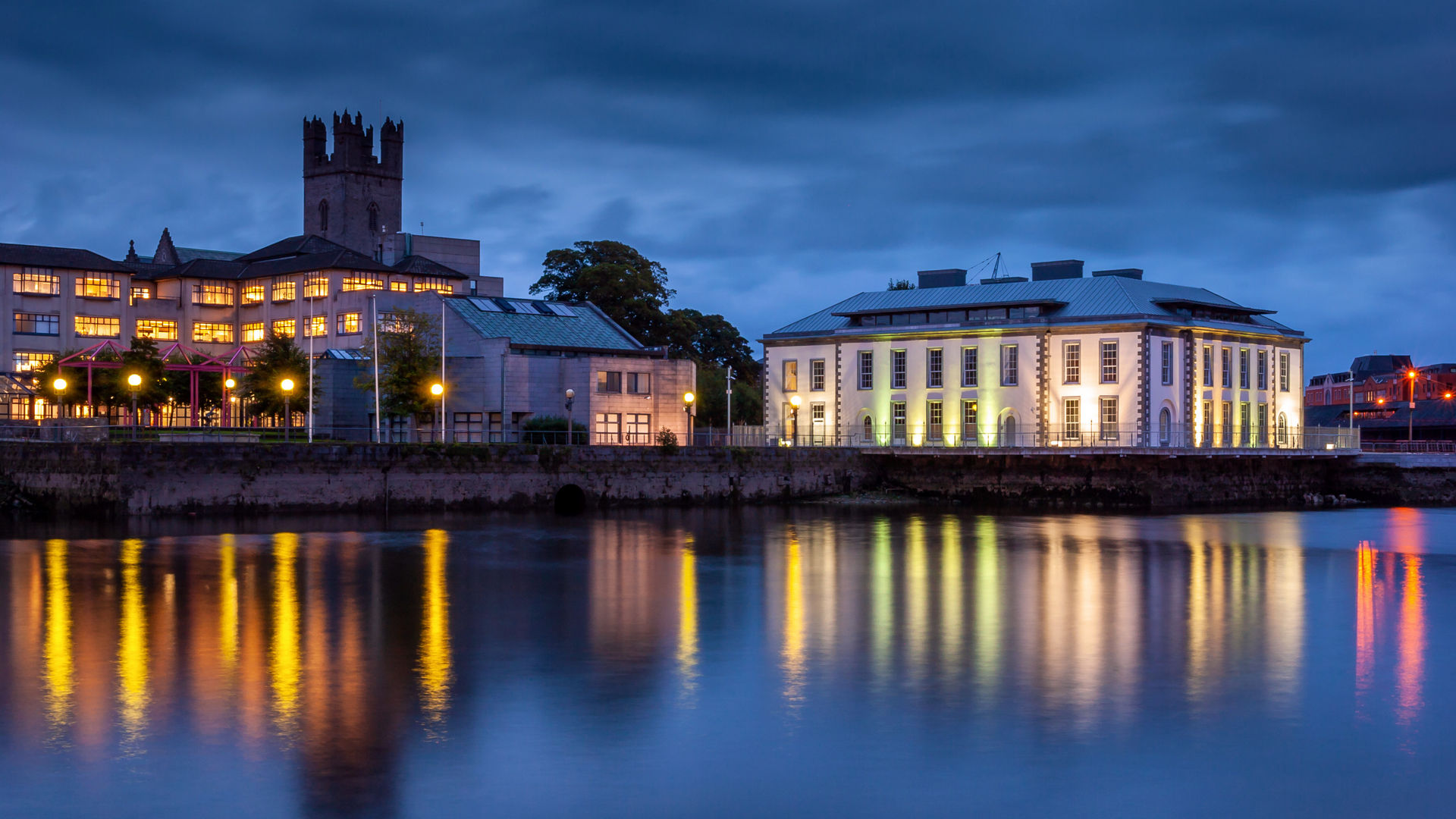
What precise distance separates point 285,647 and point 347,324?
86796 mm

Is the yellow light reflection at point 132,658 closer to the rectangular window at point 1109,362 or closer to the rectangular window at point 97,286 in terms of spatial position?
the rectangular window at point 1109,362

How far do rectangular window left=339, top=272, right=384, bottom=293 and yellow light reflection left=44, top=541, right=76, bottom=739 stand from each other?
247 feet

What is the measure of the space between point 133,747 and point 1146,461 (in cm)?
5974

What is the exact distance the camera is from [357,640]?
27.4 meters

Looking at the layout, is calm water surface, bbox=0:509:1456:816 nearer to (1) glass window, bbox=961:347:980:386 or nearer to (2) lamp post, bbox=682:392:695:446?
(2) lamp post, bbox=682:392:695:446

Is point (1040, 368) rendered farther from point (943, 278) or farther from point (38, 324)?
point (38, 324)

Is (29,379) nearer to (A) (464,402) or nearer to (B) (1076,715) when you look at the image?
(A) (464,402)

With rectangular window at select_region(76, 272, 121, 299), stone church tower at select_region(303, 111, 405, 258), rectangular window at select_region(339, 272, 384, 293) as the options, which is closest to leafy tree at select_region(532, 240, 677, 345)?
rectangular window at select_region(339, 272, 384, 293)

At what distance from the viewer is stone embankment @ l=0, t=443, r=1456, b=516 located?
5394 centimetres

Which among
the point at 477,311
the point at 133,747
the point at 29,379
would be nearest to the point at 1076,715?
the point at 133,747

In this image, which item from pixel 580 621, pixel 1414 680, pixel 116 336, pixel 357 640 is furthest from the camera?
pixel 116 336

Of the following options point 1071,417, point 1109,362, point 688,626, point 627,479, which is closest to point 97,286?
point 627,479

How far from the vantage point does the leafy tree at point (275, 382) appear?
80312 millimetres

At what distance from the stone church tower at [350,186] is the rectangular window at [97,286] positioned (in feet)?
172
